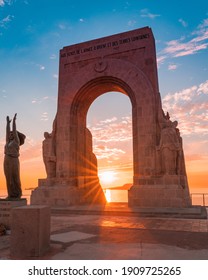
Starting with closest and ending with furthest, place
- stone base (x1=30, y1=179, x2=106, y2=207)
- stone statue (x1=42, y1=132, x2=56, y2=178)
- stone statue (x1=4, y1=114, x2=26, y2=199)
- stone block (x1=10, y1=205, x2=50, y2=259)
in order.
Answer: stone block (x1=10, y1=205, x2=50, y2=259), stone statue (x1=4, y1=114, x2=26, y2=199), stone base (x1=30, y1=179, x2=106, y2=207), stone statue (x1=42, y1=132, x2=56, y2=178)

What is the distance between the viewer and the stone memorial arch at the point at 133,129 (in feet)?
49.4

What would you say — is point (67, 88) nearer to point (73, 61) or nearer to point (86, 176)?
point (73, 61)

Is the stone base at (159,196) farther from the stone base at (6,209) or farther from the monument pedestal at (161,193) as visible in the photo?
the stone base at (6,209)

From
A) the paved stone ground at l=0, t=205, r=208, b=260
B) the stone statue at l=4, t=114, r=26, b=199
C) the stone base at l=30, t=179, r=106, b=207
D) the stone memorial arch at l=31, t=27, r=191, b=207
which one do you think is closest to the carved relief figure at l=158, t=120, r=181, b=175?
the stone memorial arch at l=31, t=27, r=191, b=207

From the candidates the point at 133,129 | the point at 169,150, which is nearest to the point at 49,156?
the point at 133,129

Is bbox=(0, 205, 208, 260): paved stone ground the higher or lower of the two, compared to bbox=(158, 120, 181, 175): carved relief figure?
lower

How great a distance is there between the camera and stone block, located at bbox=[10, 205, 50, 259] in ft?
17.5

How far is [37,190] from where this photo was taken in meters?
17.3

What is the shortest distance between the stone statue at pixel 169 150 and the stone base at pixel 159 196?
1.09 meters

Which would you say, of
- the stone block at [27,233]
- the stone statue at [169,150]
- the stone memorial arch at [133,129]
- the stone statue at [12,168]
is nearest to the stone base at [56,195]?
the stone memorial arch at [133,129]

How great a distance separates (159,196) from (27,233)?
10.4m

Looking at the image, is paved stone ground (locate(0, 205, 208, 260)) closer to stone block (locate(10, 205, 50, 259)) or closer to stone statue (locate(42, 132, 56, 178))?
stone block (locate(10, 205, 50, 259))

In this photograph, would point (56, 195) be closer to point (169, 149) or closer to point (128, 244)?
point (169, 149)
